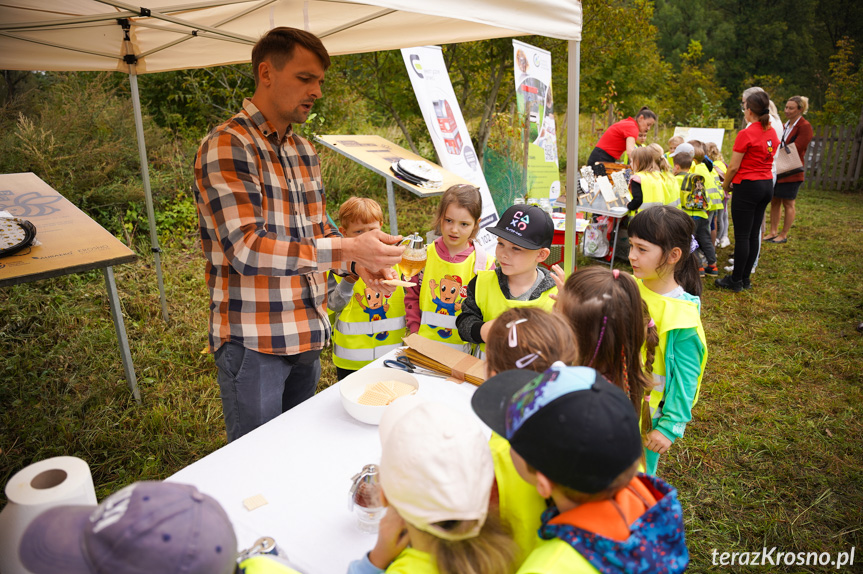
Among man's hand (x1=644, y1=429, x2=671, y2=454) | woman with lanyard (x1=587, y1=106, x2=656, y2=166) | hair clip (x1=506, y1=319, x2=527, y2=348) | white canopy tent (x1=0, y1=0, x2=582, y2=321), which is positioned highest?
white canopy tent (x1=0, y1=0, x2=582, y2=321)

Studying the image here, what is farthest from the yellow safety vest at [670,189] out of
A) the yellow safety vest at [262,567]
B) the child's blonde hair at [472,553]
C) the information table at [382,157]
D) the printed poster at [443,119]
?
the yellow safety vest at [262,567]

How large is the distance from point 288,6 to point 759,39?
3403cm

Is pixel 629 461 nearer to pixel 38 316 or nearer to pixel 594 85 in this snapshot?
pixel 38 316

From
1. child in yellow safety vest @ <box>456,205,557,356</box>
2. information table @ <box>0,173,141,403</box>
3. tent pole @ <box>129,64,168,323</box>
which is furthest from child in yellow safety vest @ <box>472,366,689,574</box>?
tent pole @ <box>129,64,168,323</box>

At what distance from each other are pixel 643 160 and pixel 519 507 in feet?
17.9

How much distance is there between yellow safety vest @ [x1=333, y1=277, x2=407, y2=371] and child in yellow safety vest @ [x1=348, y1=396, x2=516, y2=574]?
1.63 metres

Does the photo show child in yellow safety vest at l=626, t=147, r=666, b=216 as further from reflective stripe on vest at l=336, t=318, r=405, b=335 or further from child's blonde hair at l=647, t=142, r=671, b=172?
reflective stripe on vest at l=336, t=318, r=405, b=335

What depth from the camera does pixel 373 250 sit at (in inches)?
62.7

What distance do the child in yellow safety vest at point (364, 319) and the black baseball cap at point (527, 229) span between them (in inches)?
27.4

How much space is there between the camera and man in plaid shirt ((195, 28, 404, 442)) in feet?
5.30

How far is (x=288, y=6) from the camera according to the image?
2.56 metres

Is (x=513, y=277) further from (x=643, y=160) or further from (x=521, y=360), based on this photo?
(x=643, y=160)

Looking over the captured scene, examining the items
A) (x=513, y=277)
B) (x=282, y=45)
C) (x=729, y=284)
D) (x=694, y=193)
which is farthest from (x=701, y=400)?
(x=282, y=45)

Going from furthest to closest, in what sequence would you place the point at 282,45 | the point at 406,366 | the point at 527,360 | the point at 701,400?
the point at 701,400 < the point at 406,366 < the point at 282,45 < the point at 527,360
